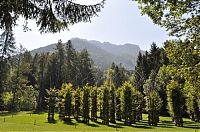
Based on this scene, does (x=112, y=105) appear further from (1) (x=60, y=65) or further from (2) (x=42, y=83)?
(1) (x=60, y=65)

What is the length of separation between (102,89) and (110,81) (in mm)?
10341

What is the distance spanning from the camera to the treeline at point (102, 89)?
85.1 feet

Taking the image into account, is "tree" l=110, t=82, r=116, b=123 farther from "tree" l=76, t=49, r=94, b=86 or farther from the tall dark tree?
"tree" l=76, t=49, r=94, b=86

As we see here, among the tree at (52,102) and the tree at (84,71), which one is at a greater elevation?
the tree at (84,71)

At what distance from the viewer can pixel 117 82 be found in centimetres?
11550

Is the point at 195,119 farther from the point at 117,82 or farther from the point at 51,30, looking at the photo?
the point at 51,30

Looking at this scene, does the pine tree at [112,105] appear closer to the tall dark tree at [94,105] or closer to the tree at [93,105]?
the tall dark tree at [94,105]

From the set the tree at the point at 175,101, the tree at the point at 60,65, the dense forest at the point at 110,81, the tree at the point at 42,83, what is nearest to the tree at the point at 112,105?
the dense forest at the point at 110,81

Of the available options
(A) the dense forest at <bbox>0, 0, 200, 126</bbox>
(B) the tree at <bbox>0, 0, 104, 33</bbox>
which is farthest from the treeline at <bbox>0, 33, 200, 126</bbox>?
(B) the tree at <bbox>0, 0, 104, 33</bbox>

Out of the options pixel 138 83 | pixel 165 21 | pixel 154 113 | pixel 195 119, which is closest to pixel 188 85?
pixel 165 21

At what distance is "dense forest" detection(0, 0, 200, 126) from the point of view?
57.1 feet

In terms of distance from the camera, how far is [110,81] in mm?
70438

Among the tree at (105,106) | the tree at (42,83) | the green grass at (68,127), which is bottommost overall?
the green grass at (68,127)

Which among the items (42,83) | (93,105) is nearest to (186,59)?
(93,105)
